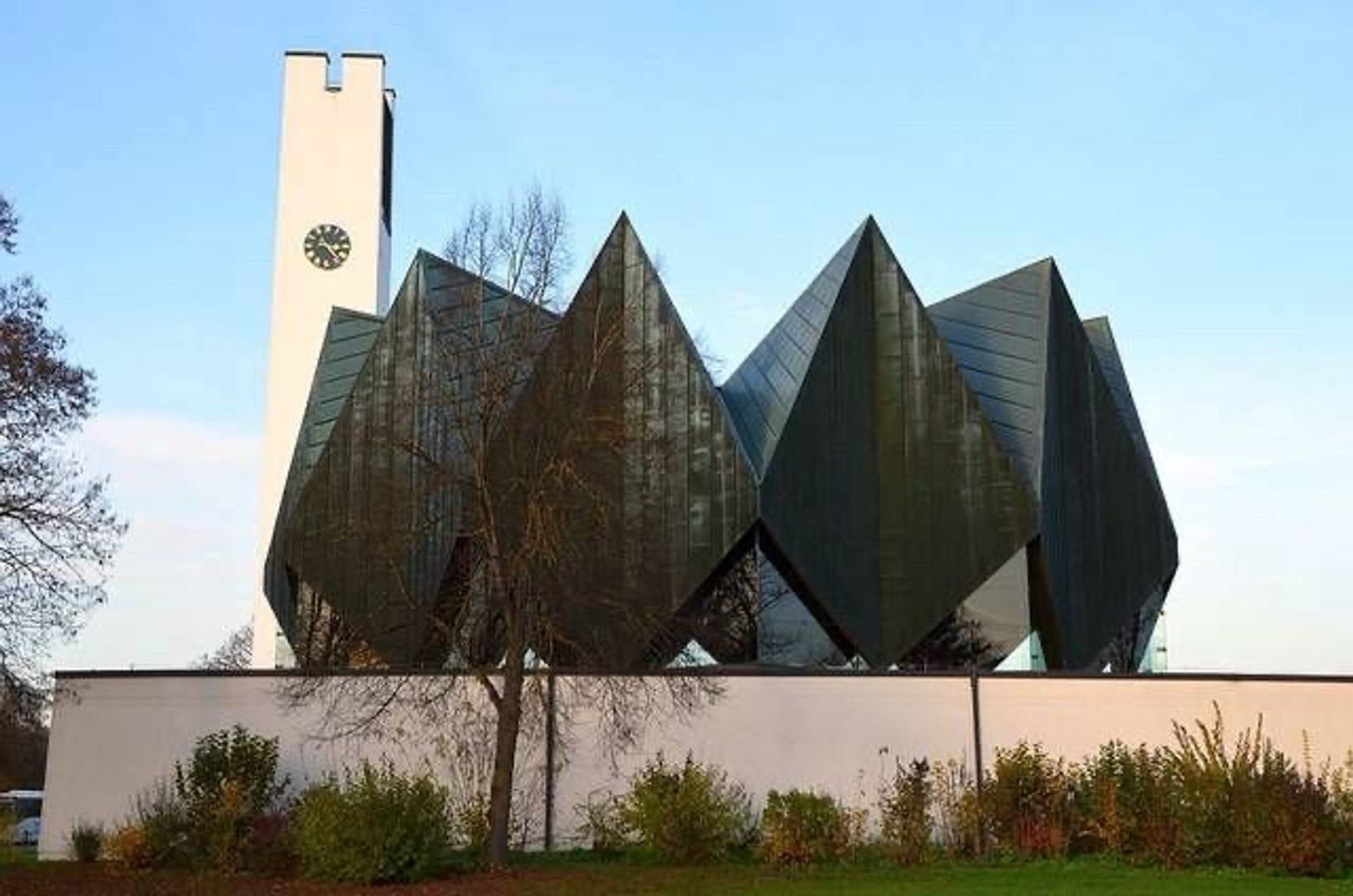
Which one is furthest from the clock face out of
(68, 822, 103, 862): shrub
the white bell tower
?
(68, 822, 103, 862): shrub

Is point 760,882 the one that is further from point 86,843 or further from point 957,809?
point 86,843

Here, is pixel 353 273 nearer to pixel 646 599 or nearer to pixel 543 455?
pixel 646 599

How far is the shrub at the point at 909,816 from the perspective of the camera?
2045 cm

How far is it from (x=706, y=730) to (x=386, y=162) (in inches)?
1829

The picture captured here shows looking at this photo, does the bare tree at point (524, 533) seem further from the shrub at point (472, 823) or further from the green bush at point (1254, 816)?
the green bush at point (1254, 816)

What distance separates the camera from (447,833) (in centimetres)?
1933

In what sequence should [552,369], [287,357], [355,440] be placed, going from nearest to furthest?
[552,369] → [355,440] → [287,357]

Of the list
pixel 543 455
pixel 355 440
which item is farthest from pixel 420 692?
pixel 355 440

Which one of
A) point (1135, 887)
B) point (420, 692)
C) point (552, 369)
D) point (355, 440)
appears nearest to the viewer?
point (1135, 887)

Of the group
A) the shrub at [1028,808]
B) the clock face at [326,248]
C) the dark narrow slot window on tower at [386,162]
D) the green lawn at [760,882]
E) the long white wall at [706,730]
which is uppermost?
the dark narrow slot window on tower at [386,162]

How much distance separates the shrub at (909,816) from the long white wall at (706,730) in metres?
1.20

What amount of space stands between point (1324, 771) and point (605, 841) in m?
11.9

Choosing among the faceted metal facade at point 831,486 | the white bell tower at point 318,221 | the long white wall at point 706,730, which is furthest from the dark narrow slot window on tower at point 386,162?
the long white wall at point 706,730

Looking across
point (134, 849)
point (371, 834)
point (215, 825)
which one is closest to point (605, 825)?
point (371, 834)
